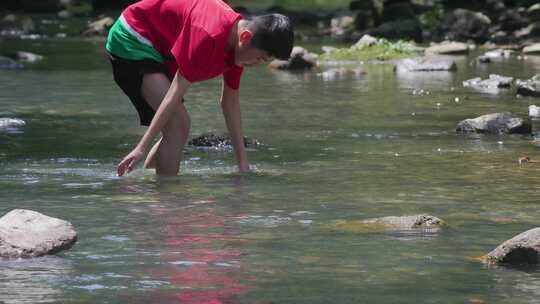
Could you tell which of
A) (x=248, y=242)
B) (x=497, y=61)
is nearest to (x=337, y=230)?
(x=248, y=242)

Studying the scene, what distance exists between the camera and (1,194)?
829 centimetres

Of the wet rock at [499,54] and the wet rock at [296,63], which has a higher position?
the wet rock at [296,63]

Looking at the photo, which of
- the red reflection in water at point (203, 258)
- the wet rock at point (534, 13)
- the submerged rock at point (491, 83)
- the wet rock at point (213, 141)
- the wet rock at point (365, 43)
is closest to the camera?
the red reflection in water at point (203, 258)

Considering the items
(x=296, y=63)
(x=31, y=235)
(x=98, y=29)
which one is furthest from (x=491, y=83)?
(x=98, y=29)

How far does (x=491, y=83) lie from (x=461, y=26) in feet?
54.4

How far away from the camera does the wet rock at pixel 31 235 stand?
6168 mm

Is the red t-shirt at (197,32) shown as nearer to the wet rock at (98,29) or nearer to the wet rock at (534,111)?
the wet rock at (534,111)

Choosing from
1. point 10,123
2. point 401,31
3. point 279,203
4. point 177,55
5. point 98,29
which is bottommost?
point 279,203

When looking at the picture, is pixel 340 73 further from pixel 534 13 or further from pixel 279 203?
pixel 534 13

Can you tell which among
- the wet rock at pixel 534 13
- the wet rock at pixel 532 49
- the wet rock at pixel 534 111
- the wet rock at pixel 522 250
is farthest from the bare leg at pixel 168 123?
the wet rock at pixel 534 13

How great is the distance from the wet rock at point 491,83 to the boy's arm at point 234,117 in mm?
9123

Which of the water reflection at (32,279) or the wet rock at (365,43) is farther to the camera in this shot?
the wet rock at (365,43)

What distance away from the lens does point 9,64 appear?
826 inches

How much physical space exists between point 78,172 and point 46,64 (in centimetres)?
1296
